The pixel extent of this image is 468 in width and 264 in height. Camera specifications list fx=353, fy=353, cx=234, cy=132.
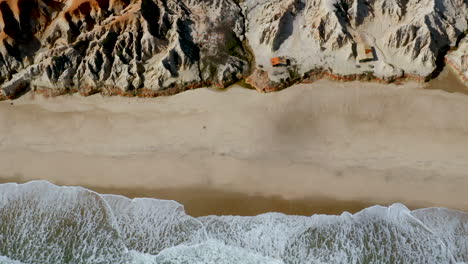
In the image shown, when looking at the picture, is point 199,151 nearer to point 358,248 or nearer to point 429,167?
point 358,248

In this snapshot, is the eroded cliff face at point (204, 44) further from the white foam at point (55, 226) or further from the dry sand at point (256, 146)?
the white foam at point (55, 226)

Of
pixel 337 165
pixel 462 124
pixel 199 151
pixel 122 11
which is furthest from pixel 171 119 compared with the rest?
pixel 462 124

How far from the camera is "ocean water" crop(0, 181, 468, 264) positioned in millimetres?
14992

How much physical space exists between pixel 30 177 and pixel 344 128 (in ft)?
51.5

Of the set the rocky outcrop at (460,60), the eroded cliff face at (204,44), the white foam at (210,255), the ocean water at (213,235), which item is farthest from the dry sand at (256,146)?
the white foam at (210,255)

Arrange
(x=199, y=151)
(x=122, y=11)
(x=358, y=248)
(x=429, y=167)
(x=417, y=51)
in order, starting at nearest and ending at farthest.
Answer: (x=358, y=248) < (x=429, y=167) < (x=199, y=151) < (x=417, y=51) < (x=122, y=11)

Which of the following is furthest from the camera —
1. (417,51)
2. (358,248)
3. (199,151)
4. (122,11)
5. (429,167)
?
(122,11)

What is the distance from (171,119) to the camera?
60.5 feet

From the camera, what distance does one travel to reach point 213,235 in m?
15.6

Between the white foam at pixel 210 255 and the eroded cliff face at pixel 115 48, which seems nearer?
the white foam at pixel 210 255

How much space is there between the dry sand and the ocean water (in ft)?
1.86

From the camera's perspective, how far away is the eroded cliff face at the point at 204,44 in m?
19.2

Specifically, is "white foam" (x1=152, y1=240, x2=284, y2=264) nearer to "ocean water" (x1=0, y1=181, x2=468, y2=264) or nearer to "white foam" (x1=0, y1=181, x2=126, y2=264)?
"ocean water" (x1=0, y1=181, x2=468, y2=264)

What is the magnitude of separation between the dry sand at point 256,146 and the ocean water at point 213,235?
566mm
